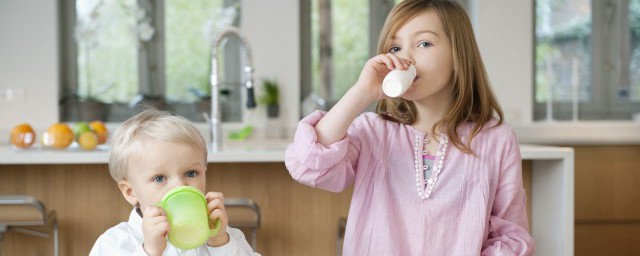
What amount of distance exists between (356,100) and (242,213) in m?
1.35

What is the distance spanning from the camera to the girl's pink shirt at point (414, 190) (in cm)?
142

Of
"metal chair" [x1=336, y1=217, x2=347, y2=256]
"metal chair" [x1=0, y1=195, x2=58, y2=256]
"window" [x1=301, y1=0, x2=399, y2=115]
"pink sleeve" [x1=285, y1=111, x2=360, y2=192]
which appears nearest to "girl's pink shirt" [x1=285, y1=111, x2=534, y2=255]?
"pink sleeve" [x1=285, y1=111, x2=360, y2=192]

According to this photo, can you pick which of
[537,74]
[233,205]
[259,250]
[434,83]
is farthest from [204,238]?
[537,74]

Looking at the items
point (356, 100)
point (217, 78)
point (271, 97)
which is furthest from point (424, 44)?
point (271, 97)

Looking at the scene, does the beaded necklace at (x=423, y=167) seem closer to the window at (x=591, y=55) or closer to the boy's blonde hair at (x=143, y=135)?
the boy's blonde hair at (x=143, y=135)

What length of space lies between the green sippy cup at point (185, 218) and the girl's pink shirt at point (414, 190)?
0.29 metres

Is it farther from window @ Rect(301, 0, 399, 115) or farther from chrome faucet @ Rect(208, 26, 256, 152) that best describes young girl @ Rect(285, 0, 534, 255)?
window @ Rect(301, 0, 399, 115)

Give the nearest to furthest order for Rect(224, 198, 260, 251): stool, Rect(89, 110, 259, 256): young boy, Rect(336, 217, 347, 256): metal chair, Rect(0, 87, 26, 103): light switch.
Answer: Rect(89, 110, 259, 256): young boy < Rect(224, 198, 260, 251): stool < Rect(336, 217, 347, 256): metal chair < Rect(0, 87, 26, 103): light switch

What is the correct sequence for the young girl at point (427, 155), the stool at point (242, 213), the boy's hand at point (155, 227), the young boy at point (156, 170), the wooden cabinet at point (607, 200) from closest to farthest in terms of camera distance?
the boy's hand at point (155, 227)
the young boy at point (156, 170)
the young girl at point (427, 155)
the stool at point (242, 213)
the wooden cabinet at point (607, 200)

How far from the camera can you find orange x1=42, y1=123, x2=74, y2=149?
2805 millimetres

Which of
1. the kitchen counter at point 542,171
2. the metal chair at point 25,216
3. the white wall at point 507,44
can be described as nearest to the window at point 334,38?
the white wall at point 507,44

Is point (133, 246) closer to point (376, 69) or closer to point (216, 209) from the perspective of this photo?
point (216, 209)

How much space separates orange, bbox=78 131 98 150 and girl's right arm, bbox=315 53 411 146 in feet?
5.31

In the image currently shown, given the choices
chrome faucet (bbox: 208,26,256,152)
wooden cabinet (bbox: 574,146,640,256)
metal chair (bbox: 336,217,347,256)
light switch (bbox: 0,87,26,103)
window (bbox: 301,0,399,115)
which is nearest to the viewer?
metal chair (bbox: 336,217,347,256)
